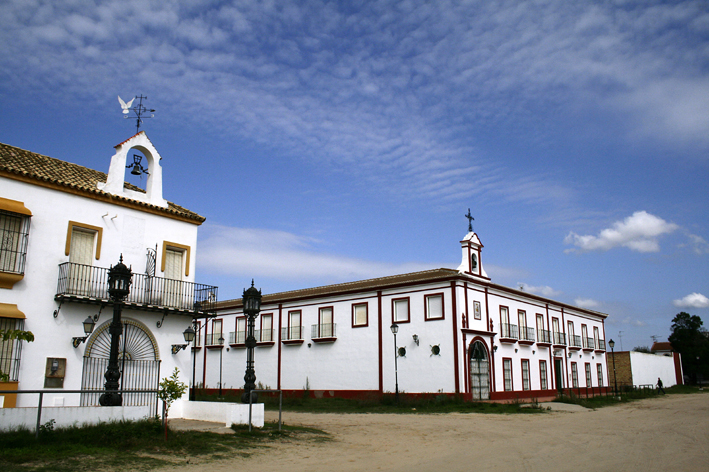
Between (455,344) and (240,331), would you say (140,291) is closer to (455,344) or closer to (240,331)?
(455,344)

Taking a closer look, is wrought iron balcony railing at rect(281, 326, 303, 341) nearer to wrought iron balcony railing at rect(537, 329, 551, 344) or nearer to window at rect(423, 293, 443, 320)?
window at rect(423, 293, 443, 320)

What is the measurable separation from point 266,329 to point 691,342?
6776cm

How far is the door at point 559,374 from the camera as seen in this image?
36.2 metres

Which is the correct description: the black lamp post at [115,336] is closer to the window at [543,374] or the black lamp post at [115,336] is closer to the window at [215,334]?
the window at [215,334]

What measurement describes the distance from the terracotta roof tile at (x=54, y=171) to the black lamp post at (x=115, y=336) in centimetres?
429

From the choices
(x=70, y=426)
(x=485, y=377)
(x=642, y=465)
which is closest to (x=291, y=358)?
(x=485, y=377)

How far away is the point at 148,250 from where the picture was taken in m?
17.5

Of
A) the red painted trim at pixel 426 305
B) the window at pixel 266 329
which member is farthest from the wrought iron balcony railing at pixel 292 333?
the red painted trim at pixel 426 305

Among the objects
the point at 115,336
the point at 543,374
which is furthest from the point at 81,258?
the point at 543,374

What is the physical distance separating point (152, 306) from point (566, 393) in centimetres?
2926

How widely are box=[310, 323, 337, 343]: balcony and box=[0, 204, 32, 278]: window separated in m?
19.1

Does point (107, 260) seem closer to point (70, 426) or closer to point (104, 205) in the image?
point (104, 205)

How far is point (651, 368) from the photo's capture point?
171ft

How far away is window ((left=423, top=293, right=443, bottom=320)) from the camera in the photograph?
2809 cm
